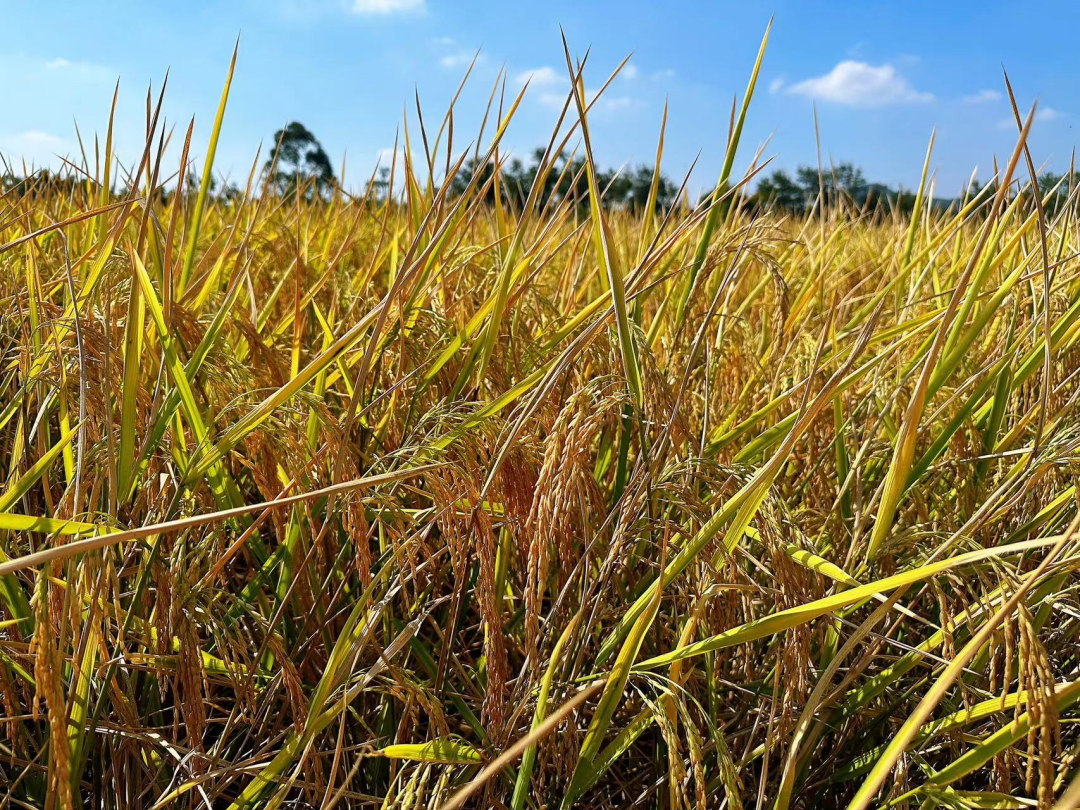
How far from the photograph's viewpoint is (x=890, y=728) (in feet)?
2.71

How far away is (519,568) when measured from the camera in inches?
33.6

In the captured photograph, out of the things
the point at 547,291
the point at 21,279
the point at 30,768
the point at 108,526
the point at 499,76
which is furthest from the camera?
the point at 547,291

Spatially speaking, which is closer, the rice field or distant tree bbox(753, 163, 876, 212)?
the rice field

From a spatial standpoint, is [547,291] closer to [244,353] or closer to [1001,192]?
[244,353]

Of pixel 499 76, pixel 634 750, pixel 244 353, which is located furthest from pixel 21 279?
pixel 634 750

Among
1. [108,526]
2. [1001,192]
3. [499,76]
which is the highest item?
[499,76]

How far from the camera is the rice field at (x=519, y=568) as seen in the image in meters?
0.60

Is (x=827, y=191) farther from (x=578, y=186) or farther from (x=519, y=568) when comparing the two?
(x=519, y=568)

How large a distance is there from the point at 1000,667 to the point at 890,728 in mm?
136

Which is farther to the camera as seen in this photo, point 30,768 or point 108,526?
point 30,768

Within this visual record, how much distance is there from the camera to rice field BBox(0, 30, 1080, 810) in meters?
0.60

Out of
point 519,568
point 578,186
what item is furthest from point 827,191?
point 519,568

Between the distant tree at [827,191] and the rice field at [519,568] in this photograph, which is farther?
the distant tree at [827,191]

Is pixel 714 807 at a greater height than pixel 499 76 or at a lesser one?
lesser
